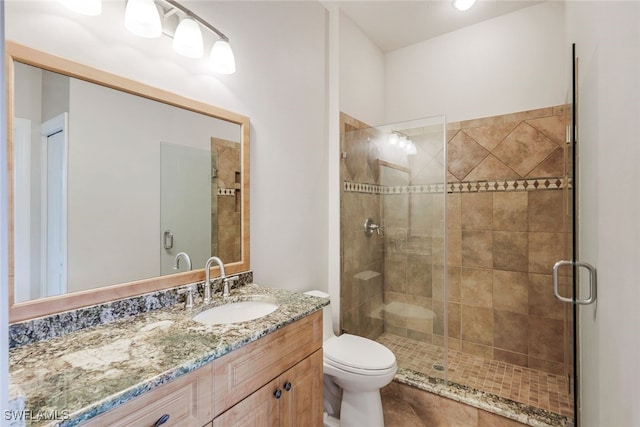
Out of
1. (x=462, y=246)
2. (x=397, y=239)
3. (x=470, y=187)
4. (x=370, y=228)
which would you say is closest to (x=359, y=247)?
(x=370, y=228)

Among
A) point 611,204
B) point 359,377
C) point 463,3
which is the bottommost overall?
point 359,377

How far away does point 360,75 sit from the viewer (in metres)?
2.63

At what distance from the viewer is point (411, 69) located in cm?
287

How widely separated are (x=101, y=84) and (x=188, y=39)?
1.34 ft

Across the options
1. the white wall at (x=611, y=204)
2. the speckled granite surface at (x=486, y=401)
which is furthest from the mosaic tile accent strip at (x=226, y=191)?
the speckled granite surface at (x=486, y=401)

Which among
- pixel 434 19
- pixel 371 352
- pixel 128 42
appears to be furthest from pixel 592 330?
pixel 434 19

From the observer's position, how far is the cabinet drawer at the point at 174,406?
665 millimetres

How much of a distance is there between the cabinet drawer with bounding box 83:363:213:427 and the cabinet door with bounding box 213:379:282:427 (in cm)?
7

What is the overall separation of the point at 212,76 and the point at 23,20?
676 millimetres

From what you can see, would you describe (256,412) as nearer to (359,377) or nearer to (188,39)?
(359,377)

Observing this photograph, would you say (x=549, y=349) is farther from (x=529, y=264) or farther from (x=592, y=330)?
(x=592, y=330)

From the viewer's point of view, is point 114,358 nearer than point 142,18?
Yes

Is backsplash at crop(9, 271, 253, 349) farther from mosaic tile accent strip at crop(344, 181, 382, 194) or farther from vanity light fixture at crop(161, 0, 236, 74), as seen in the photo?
mosaic tile accent strip at crop(344, 181, 382, 194)

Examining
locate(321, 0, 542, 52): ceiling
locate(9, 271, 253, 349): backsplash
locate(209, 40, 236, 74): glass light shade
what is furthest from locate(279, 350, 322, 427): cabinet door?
locate(321, 0, 542, 52): ceiling
